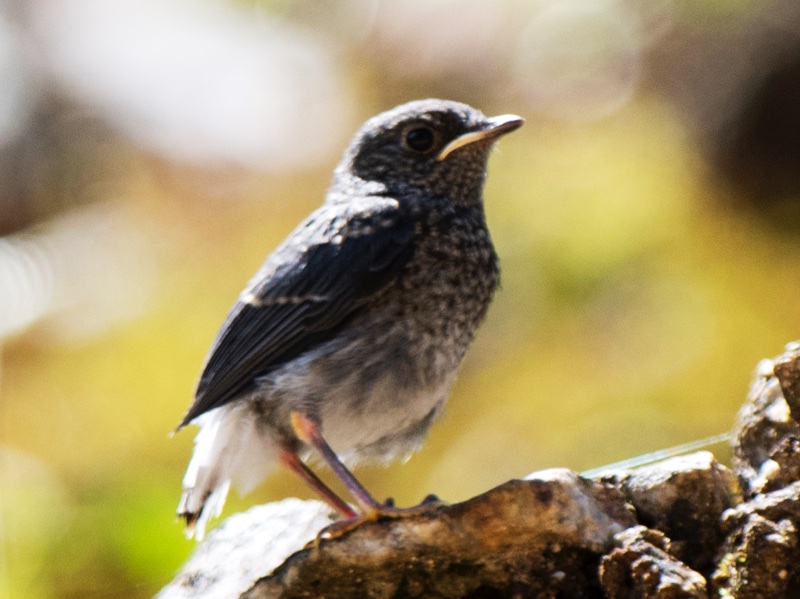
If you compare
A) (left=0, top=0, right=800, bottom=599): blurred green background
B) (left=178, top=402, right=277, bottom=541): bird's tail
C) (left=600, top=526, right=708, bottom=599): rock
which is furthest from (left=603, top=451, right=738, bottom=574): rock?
(left=0, top=0, right=800, bottom=599): blurred green background

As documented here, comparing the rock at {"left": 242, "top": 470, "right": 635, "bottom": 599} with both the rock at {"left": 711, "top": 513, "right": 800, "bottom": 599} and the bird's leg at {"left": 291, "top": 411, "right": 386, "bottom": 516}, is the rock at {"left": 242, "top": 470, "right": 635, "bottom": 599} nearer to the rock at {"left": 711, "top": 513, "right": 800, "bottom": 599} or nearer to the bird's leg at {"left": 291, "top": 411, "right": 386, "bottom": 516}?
the rock at {"left": 711, "top": 513, "right": 800, "bottom": 599}

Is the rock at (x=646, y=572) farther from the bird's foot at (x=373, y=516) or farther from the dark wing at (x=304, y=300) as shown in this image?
the dark wing at (x=304, y=300)

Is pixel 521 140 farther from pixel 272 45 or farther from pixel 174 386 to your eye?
pixel 174 386

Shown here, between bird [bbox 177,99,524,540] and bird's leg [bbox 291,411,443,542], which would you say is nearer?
bird's leg [bbox 291,411,443,542]

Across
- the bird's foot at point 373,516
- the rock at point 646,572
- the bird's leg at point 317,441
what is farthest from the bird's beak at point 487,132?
the rock at point 646,572

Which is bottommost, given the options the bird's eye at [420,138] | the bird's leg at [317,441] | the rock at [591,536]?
the rock at [591,536]

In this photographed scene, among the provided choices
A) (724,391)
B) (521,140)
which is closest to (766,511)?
(724,391)

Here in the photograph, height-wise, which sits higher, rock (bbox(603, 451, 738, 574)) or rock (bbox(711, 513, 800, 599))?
rock (bbox(603, 451, 738, 574))

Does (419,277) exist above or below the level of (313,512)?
above
